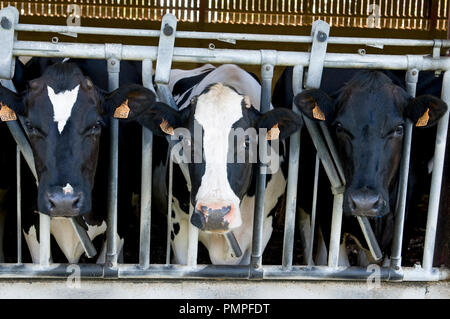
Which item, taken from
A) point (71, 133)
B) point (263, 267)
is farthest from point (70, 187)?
point (263, 267)

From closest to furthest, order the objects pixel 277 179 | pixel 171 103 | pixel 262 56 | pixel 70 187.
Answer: pixel 70 187, pixel 262 56, pixel 171 103, pixel 277 179

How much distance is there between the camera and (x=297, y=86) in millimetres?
3135

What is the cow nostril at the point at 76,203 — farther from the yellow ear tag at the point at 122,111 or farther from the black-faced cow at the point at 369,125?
the black-faced cow at the point at 369,125

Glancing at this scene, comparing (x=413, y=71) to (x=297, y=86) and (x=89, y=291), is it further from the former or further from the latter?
(x=89, y=291)

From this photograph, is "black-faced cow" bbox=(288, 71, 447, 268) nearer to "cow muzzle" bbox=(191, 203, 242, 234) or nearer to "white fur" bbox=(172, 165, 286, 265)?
"cow muzzle" bbox=(191, 203, 242, 234)

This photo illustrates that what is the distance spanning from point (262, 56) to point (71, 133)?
0.99m

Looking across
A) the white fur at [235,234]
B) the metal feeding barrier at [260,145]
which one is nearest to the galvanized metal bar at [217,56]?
the metal feeding barrier at [260,145]

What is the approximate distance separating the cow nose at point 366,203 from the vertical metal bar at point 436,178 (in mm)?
373

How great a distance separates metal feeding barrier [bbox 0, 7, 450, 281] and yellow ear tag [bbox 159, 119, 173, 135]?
0.08 m

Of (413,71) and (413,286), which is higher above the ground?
(413,71)

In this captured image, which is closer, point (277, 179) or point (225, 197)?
point (225, 197)

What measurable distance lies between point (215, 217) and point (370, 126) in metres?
0.89

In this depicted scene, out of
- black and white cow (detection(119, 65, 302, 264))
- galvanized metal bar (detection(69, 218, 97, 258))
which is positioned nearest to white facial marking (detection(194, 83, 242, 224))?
black and white cow (detection(119, 65, 302, 264))

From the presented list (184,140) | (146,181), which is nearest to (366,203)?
(184,140)
